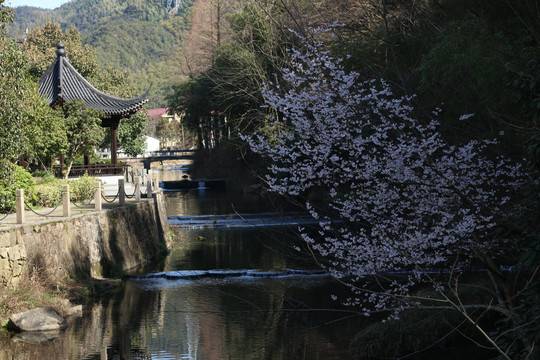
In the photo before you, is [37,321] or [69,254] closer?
[37,321]

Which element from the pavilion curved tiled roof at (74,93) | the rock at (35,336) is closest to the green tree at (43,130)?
the pavilion curved tiled roof at (74,93)

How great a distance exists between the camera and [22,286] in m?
12.4

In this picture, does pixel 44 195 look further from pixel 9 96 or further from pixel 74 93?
pixel 74 93

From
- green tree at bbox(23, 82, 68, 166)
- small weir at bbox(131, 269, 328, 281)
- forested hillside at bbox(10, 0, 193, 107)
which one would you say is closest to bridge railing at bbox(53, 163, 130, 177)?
green tree at bbox(23, 82, 68, 166)

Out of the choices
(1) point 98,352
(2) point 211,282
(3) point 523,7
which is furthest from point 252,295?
(3) point 523,7

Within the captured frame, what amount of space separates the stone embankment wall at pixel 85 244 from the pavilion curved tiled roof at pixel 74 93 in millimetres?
9006

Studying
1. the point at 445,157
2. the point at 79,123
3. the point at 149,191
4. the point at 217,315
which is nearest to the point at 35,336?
the point at 217,315

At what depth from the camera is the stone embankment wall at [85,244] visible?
12.6 m

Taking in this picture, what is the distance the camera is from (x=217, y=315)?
41.0 ft

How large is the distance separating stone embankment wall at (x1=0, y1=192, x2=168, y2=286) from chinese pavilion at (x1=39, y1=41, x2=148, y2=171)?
29.8 ft

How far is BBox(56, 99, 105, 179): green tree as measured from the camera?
91.1ft

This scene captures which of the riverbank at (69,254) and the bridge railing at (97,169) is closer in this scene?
the riverbank at (69,254)

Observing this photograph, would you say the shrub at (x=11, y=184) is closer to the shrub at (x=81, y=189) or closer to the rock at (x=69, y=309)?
the shrub at (x=81, y=189)

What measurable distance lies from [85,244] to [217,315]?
15.6 ft
